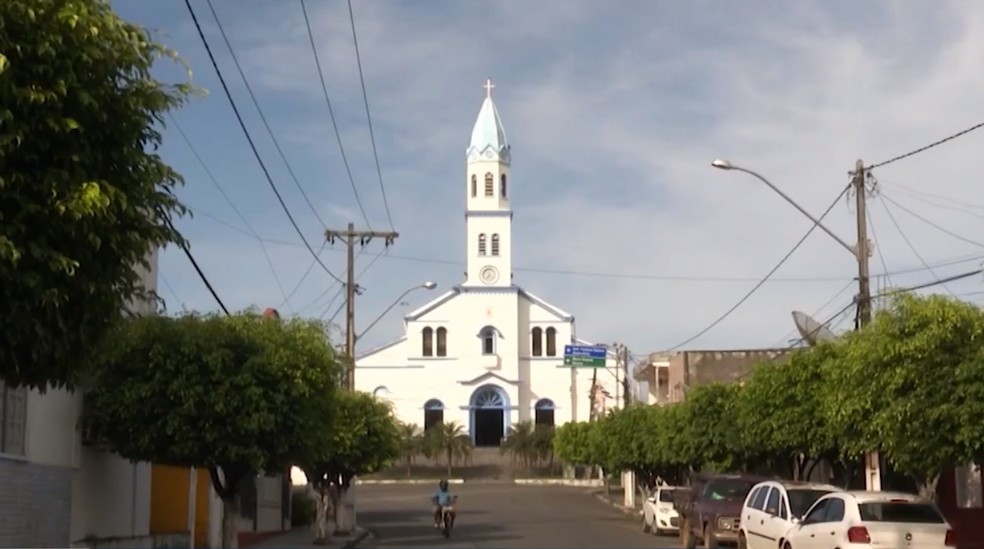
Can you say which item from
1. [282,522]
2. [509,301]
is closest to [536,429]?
[509,301]

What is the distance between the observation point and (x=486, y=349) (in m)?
103

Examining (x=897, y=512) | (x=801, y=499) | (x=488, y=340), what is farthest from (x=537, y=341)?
(x=897, y=512)

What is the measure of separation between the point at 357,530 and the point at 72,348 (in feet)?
106

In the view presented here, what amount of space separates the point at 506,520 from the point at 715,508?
19936 millimetres

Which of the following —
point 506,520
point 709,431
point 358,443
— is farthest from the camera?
point 506,520

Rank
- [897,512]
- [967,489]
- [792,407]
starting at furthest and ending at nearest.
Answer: [792,407] → [967,489] → [897,512]

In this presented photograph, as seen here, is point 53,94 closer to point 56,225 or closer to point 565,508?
point 56,225

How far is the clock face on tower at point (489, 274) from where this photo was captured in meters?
104

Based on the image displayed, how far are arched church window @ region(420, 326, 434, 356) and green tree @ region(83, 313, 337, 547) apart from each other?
8045cm

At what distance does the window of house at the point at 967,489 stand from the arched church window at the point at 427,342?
2962 inches

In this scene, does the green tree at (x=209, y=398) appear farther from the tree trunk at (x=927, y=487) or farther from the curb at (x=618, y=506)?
the curb at (x=618, y=506)

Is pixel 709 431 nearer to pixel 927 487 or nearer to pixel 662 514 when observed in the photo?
pixel 662 514

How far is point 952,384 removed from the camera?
784 inches

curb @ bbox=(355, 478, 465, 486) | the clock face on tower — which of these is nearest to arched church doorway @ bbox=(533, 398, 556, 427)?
the clock face on tower
